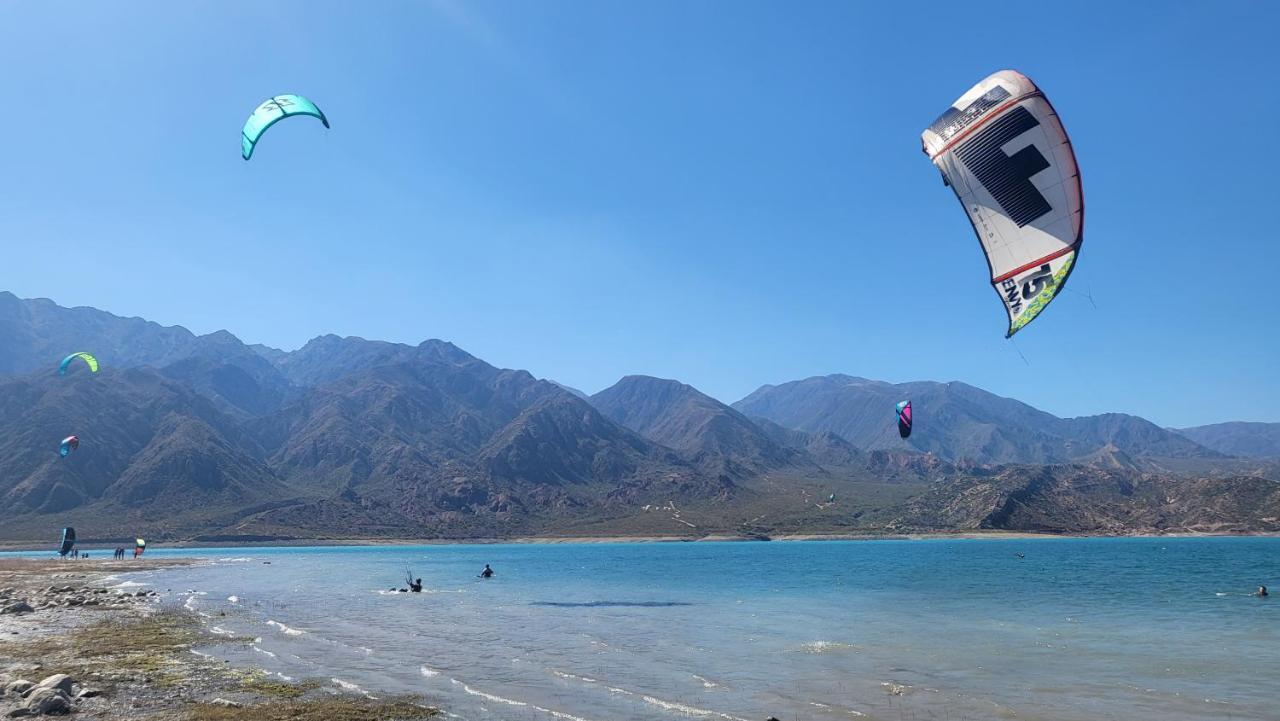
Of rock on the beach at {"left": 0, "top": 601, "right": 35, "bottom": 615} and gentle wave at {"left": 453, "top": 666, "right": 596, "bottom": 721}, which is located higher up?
rock on the beach at {"left": 0, "top": 601, "right": 35, "bottom": 615}

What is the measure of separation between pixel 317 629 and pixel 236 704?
68.6 ft

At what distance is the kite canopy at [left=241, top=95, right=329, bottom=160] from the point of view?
35872 millimetres

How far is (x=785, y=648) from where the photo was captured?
1414 inches

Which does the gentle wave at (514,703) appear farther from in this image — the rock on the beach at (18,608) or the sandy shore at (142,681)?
the rock on the beach at (18,608)

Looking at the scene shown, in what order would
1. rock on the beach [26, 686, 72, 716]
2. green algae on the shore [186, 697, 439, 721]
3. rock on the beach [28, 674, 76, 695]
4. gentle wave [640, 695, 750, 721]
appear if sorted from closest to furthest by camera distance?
rock on the beach [26, 686, 72, 716]
green algae on the shore [186, 697, 439, 721]
rock on the beach [28, 674, 76, 695]
gentle wave [640, 695, 750, 721]

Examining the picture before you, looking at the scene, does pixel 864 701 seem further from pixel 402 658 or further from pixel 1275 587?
pixel 1275 587

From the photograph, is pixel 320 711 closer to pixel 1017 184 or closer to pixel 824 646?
pixel 824 646

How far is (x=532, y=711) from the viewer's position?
23391 millimetres

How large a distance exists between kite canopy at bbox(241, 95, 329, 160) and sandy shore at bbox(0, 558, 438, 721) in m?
20.3

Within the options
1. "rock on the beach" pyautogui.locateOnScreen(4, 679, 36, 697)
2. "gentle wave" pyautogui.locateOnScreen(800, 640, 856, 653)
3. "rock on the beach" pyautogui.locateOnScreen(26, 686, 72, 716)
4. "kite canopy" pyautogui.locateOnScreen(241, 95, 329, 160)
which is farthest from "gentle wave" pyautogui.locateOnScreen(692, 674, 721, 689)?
"kite canopy" pyautogui.locateOnScreen(241, 95, 329, 160)

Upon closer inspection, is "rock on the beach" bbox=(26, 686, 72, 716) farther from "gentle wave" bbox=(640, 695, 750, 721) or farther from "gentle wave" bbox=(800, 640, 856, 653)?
"gentle wave" bbox=(800, 640, 856, 653)

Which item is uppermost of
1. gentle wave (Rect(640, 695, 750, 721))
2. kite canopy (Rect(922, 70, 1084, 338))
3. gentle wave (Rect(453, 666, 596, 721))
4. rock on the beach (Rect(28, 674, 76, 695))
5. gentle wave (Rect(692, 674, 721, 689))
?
kite canopy (Rect(922, 70, 1084, 338))

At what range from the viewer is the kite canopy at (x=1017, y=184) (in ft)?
69.3

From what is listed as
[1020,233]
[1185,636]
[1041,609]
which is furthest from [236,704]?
[1041,609]
